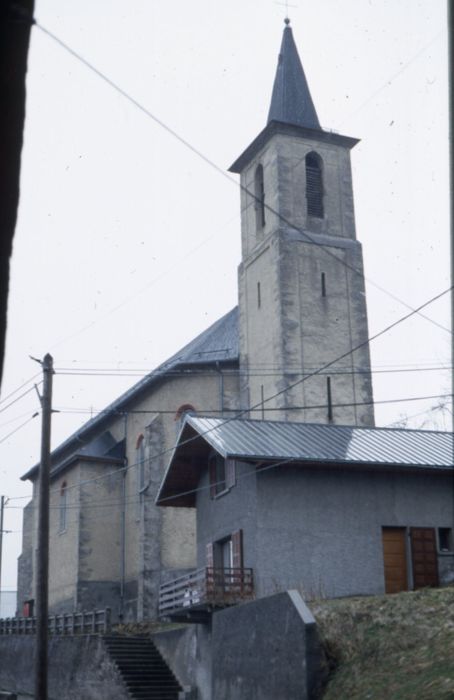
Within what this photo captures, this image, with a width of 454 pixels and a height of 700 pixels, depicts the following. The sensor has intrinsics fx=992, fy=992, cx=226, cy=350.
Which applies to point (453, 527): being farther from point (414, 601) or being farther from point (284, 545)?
point (414, 601)

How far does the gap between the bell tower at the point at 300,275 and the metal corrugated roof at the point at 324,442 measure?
316 inches

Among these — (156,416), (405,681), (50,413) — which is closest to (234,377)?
(156,416)

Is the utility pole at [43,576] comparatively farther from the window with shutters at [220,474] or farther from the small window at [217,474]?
the small window at [217,474]

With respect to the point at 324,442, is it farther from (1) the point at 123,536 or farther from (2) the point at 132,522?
(1) the point at 123,536

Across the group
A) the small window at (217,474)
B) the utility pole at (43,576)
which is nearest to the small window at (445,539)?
the small window at (217,474)

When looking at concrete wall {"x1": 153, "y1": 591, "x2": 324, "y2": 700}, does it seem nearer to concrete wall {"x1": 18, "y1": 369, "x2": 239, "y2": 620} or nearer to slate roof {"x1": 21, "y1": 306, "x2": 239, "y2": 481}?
concrete wall {"x1": 18, "y1": 369, "x2": 239, "y2": 620}

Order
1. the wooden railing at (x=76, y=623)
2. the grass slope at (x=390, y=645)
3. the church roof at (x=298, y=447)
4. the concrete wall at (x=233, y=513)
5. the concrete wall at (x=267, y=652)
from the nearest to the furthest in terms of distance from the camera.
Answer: the grass slope at (x=390, y=645)
the concrete wall at (x=267, y=652)
the concrete wall at (x=233, y=513)
the church roof at (x=298, y=447)
the wooden railing at (x=76, y=623)

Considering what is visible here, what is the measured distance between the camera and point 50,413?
71.8ft

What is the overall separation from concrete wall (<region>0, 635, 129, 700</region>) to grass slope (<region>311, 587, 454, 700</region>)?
1019cm

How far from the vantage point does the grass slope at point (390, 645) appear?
13977 millimetres

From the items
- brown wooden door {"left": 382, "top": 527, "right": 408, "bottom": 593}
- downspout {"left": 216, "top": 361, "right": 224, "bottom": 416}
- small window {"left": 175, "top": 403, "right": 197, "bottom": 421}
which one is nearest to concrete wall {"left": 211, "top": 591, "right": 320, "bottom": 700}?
brown wooden door {"left": 382, "top": 527, "right": 408, "bottom": 593}

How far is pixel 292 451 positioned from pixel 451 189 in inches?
856

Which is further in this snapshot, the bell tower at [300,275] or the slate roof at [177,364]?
the slate roof at [177,364]

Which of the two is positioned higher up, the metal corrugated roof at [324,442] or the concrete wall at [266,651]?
the metal corrugated roof at [324,442]
